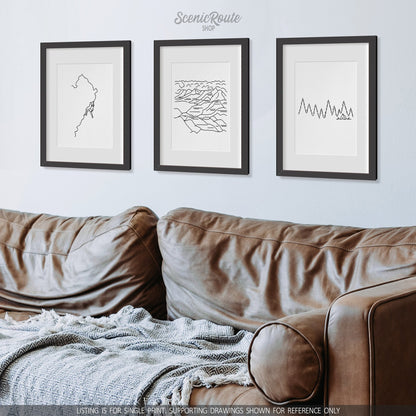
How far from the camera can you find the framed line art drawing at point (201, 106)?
3.40m

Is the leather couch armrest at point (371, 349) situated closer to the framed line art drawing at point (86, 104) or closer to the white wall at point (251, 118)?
the white wall at point (251, 118)

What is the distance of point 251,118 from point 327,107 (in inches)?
13.3

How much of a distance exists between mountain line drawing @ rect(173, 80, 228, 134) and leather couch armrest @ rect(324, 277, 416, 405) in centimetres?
142

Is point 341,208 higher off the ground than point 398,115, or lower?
lower

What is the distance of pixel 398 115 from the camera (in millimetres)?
3107

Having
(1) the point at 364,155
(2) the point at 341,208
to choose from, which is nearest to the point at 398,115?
(1) the point at 364,155

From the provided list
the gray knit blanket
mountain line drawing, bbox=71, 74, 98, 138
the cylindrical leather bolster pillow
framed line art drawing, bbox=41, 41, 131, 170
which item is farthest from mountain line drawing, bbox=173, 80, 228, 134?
the cylindrical leather bolster pillow

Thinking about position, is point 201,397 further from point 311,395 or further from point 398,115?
point 398,115

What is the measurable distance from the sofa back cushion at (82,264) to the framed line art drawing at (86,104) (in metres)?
0.34

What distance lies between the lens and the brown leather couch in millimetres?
2143

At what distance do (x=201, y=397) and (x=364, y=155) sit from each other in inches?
49.8

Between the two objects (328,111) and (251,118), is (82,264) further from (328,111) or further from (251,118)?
(328,111)

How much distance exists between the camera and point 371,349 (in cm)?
208

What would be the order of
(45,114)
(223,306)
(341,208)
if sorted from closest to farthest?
1. (223,306)
2. (341,208)
3. (45,114)
